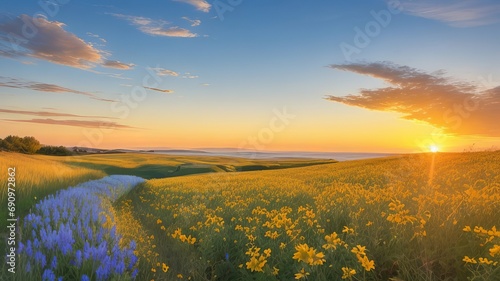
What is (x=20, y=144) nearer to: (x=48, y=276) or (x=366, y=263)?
(x=48, y=276)

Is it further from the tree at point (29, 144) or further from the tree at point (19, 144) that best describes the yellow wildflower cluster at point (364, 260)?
the tree at point (29, 144)

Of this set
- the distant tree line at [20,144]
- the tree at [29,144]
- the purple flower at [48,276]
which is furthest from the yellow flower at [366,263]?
the tree at [29,144]

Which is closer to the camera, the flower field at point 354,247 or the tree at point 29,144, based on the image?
the flower field at point 354,247

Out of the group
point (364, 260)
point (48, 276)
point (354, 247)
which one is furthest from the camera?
point (354, 247)

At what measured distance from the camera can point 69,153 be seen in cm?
5362

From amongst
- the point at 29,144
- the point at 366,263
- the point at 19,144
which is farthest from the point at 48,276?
the point at 29,144

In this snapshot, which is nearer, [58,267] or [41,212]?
[58,267]

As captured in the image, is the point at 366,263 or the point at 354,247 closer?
the point at 366,263

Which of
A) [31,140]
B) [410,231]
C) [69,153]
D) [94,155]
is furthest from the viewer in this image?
[94,155]

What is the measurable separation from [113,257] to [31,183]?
6.14 metres

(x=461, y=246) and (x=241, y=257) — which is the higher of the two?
(x=461, y=246)

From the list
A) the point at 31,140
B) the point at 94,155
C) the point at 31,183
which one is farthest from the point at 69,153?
the point at 31,183

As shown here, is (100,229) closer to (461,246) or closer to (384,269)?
(384,269)

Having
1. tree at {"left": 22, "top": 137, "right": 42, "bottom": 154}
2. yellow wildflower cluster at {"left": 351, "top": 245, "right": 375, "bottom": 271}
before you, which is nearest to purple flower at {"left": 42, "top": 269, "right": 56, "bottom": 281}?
yellow wildflower cluster at {"left": 351, "top": 245, "right": 375, "bottom": 271}
